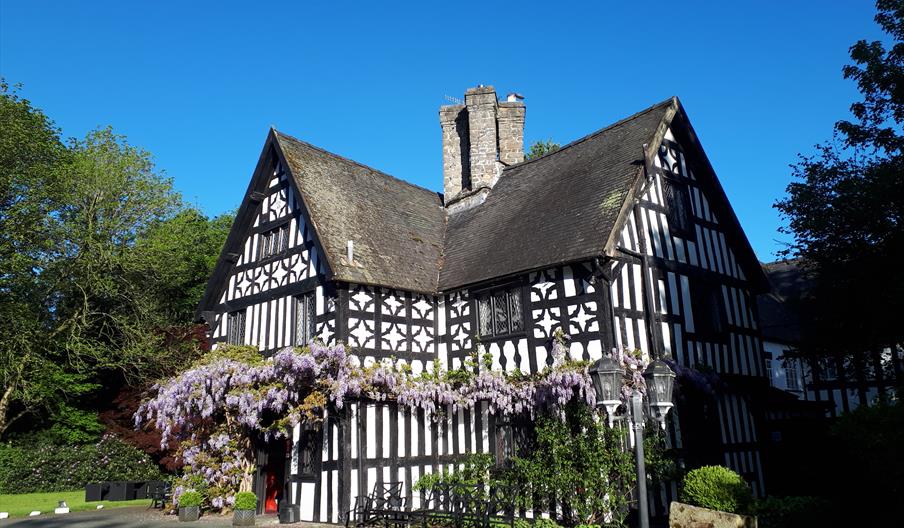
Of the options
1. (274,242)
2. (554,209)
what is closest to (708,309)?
(554,209)

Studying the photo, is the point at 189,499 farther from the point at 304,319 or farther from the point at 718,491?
the point at 718,491

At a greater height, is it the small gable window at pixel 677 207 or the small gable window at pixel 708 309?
the small gable window at pixel 677 207

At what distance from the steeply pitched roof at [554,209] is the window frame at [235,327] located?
5.81 m

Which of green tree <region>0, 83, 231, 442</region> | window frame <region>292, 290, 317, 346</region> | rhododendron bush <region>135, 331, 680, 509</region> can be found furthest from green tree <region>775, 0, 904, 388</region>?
green tree <region>0, 83, 231, 442</region>

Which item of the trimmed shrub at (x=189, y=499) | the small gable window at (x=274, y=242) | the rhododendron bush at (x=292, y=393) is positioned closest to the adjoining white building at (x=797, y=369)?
the rhododendron bush at (x=292, y=393)

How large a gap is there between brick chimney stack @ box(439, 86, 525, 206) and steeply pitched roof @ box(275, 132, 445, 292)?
1341 millimetres

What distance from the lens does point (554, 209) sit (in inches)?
650

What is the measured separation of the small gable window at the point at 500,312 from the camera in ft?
50.8

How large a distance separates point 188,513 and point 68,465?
11721 mm

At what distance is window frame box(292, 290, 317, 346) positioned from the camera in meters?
16.3

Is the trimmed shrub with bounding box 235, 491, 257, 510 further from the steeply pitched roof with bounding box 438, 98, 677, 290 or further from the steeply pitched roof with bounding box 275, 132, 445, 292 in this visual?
the steeply pitched roof with bounding box 438, 98, 677, 290

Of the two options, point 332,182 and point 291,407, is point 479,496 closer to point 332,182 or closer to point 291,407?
point 291,407

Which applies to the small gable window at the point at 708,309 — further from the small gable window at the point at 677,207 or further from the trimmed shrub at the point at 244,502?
the trimmed shrub at the point at 244,502

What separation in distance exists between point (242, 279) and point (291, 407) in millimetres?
5713
